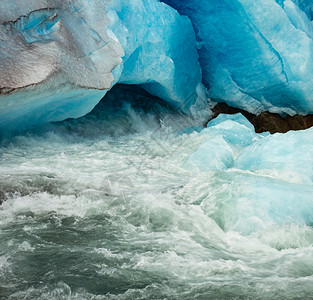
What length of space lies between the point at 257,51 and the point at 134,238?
579cm

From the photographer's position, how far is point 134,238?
2.52 m

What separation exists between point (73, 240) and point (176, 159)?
113 inches

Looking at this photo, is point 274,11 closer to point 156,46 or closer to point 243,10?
point 243,10

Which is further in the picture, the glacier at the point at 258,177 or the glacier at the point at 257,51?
the glacier at the point at 257,51

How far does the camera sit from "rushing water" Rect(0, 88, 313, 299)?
75.1 inches

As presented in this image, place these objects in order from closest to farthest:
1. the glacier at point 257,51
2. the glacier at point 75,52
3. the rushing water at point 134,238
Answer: the rushing water at point 134,238 → the glacier at point 75,52 → the glacier at point 257,51

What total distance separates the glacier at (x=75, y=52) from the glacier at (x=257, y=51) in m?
0.79

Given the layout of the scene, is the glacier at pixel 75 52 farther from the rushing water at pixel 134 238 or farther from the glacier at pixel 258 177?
the glacier at pixel 258 177

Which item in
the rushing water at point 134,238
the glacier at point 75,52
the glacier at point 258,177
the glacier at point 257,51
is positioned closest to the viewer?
the rushing water at point 134,238

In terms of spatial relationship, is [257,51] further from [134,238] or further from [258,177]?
[134,238]

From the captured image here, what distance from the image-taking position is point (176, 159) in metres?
5.15

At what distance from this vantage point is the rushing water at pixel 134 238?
191 cm

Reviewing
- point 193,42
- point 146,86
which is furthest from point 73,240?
point 193,42

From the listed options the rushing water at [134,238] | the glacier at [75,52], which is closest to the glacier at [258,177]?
the rushing water at [134,238]
